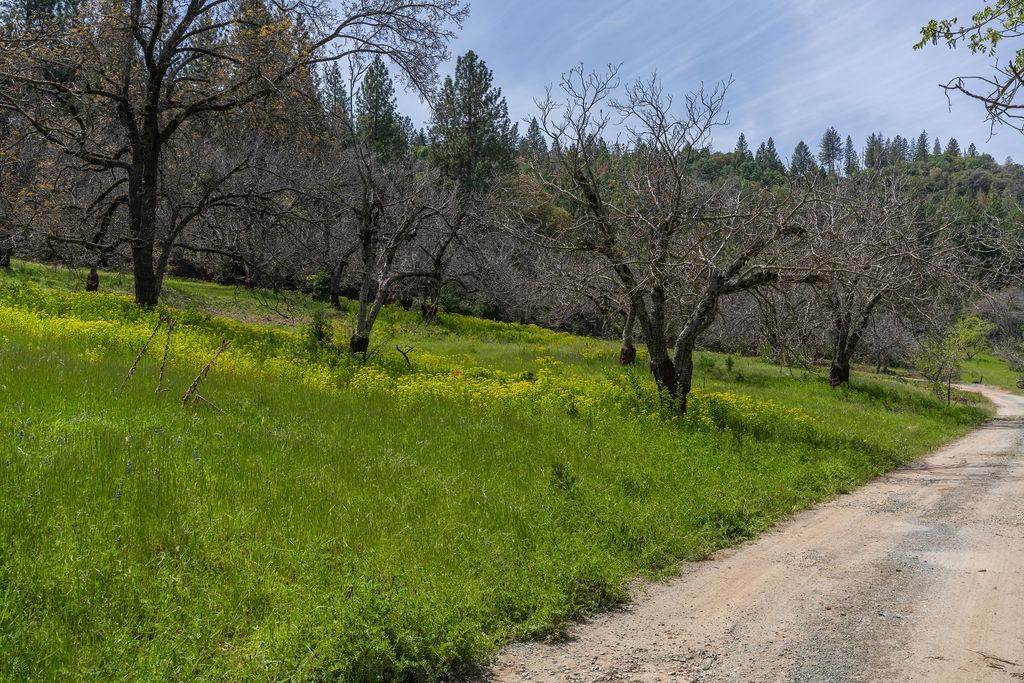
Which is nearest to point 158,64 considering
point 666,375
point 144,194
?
point 144,194

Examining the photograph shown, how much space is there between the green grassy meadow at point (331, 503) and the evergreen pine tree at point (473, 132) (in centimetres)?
3579

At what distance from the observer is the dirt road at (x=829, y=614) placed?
14.0 feet

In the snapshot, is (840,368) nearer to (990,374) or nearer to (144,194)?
(144,194)

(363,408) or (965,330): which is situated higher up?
(965,330)

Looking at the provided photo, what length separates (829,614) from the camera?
507cm

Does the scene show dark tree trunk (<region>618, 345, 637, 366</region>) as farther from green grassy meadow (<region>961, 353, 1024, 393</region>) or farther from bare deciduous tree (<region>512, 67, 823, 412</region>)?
green grassy meadow (<region>961, 353, 1024, 393</region>)

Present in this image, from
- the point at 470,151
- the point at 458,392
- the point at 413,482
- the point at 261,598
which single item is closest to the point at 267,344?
the point at 458,392

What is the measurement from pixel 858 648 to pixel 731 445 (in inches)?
241

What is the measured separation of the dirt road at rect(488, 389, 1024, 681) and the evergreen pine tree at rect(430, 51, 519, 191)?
4204cm

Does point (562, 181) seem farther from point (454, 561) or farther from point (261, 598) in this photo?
point (261, 598)

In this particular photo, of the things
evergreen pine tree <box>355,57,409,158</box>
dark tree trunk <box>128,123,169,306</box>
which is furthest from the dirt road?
evergreen pine tree <box>355,57,409,158</box>

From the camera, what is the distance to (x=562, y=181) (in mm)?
15078

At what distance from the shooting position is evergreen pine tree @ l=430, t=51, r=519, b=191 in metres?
47.2

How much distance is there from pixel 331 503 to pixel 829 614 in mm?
3982
